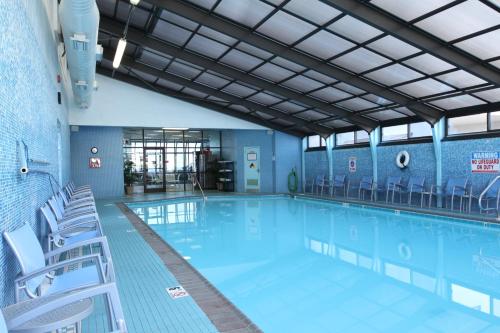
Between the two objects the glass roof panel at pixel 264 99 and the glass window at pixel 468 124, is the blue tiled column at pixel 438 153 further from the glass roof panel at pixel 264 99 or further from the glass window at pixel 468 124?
the glass roof panel at pixel 264 99

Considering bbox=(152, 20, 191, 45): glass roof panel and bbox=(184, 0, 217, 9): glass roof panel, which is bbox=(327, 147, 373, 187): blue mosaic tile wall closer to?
bbox=(152, 20, 191, 45): glass roof panel

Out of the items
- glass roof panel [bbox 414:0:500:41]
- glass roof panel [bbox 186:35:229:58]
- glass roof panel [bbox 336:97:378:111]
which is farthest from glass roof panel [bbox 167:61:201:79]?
glass roof panel [bbox 414:0:500:41]

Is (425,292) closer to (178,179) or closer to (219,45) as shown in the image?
(219,45)

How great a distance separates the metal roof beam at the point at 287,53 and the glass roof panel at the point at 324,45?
251 mm

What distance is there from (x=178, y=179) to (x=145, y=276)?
495 inches

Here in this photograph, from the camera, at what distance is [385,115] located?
34.5 feet

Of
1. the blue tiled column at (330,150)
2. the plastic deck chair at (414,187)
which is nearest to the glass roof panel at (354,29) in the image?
the plastic deck chair at (414,187)

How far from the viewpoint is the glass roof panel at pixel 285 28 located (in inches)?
258

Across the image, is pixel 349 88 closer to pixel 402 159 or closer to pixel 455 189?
pixel 402 159

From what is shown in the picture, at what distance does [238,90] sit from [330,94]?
120 inches

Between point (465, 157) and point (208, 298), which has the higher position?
point (465, 157)

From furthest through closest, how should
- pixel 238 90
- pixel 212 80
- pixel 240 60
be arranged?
pixel 238 90 < pixel 212 80 < pixel 240 60

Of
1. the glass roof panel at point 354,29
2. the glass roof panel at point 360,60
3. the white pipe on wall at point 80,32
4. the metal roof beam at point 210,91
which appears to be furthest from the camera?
the metal roof beam at point 210,91

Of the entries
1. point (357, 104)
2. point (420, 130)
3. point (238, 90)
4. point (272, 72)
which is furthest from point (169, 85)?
point (420, 130)
